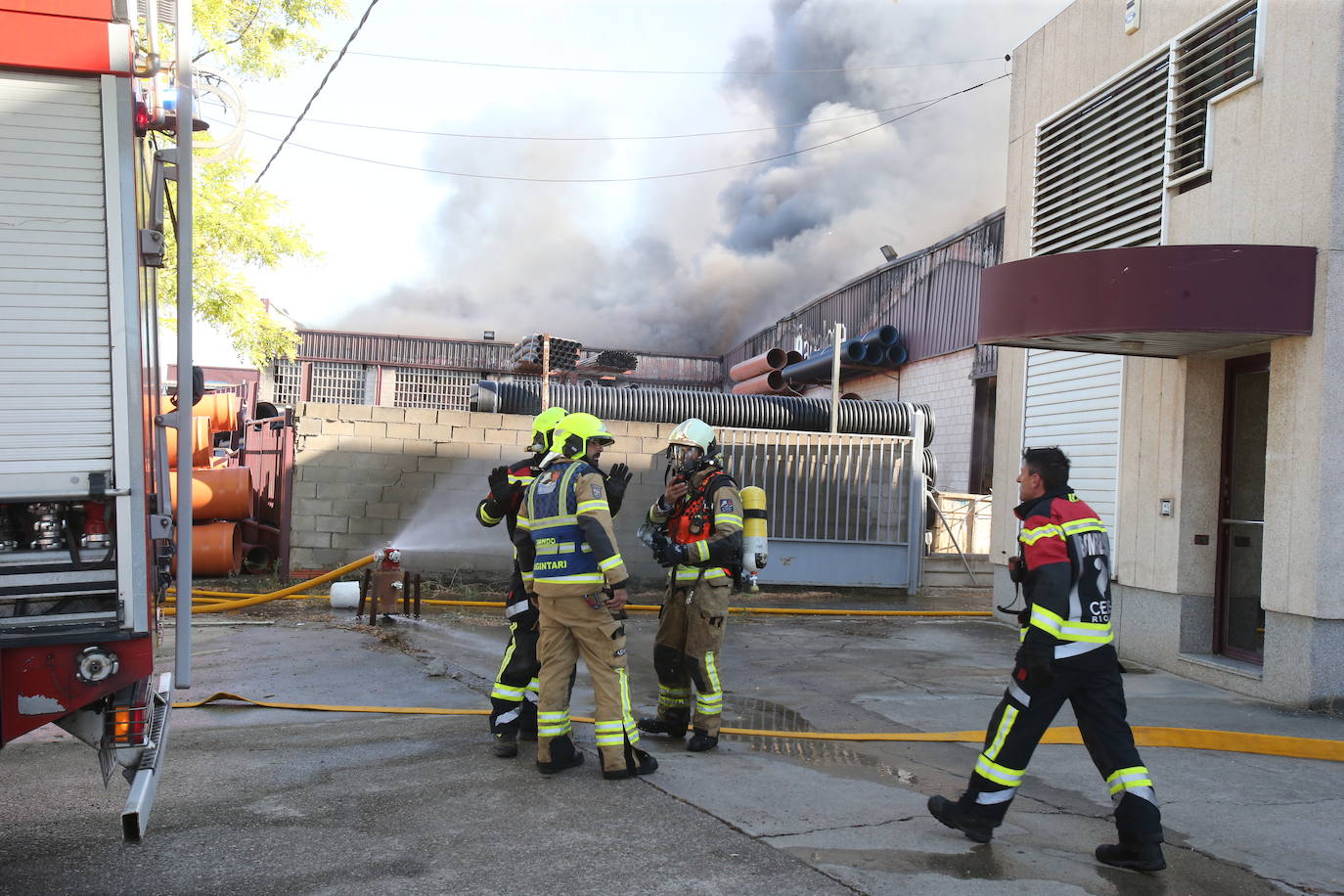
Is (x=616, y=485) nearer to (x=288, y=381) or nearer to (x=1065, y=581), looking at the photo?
(x=1065, y=581)

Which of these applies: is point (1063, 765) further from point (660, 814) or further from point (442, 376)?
point (442, 376)

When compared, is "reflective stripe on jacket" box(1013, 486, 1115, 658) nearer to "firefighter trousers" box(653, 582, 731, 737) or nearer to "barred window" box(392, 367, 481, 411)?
"firefighter trousers" box(653, 582, 731, 737)

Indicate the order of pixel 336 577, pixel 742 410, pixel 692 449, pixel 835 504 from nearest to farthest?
pixel 692 449 → pixel 336 577 → pixel 835 504 → pixel 742 410

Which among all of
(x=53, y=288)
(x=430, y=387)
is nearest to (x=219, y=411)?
(x=53, y=288)

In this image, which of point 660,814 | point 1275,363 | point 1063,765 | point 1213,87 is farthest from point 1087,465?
point 660,814

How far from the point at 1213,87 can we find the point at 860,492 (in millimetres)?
6256

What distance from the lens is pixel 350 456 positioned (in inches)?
463

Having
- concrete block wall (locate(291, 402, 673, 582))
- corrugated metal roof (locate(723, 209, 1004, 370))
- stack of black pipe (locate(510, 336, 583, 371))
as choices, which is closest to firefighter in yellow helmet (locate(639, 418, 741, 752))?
concrete block wall (locate(291, 402, 673, 582))

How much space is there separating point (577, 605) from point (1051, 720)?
7.10 feet

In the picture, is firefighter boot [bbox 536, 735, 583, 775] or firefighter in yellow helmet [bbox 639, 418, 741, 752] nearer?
firefighter boot [bbox 536, 735, 583, 775]

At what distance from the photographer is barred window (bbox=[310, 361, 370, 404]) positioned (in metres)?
29.6

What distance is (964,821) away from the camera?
4109mm

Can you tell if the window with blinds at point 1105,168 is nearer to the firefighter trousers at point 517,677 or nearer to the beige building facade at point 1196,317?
the beige building facade at point 1196,317

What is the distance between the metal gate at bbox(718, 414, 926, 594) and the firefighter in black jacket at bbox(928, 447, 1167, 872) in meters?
8.39
